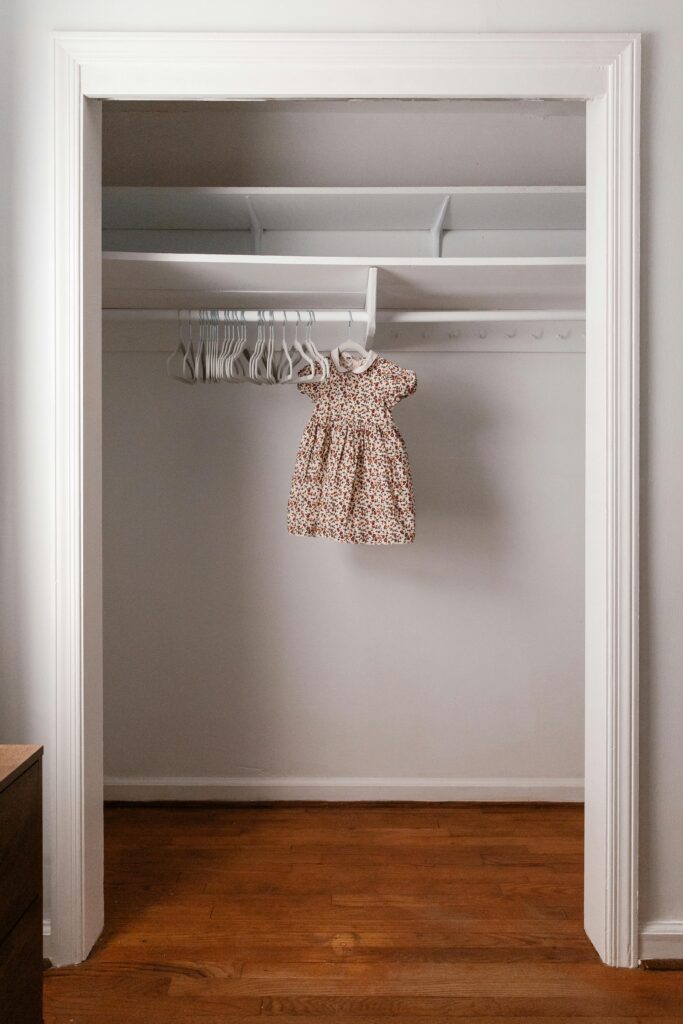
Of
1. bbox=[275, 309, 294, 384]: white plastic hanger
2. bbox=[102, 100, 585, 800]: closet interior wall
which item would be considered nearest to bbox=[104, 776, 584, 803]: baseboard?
bbox=[102, 100, 585, 800]: closet interior wall

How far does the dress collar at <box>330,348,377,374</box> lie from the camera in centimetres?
231

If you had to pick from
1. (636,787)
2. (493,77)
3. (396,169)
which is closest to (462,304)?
(396,169)

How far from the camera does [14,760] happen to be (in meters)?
1.27

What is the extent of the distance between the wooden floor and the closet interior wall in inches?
8.9

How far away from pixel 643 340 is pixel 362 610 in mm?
1472

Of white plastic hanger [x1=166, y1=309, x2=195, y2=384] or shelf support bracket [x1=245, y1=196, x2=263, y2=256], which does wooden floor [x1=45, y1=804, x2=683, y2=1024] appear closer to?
white plastic hanger [x1=166, y1=309, x2=195, y2=384]

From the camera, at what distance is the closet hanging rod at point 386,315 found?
7.59 feet

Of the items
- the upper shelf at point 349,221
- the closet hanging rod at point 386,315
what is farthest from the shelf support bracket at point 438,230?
the closet hanging rod at point 386,315

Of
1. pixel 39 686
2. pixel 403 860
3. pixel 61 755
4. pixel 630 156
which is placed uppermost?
pixel 630 156

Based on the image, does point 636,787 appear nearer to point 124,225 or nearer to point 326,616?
point 326,616

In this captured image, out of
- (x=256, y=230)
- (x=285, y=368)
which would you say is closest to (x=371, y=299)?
(x=285, y=368)

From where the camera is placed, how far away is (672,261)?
5.63ft

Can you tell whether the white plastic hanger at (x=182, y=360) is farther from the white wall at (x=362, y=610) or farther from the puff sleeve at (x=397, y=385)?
the puff sleeve at (x=397, y=385)

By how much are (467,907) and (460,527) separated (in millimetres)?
1332
